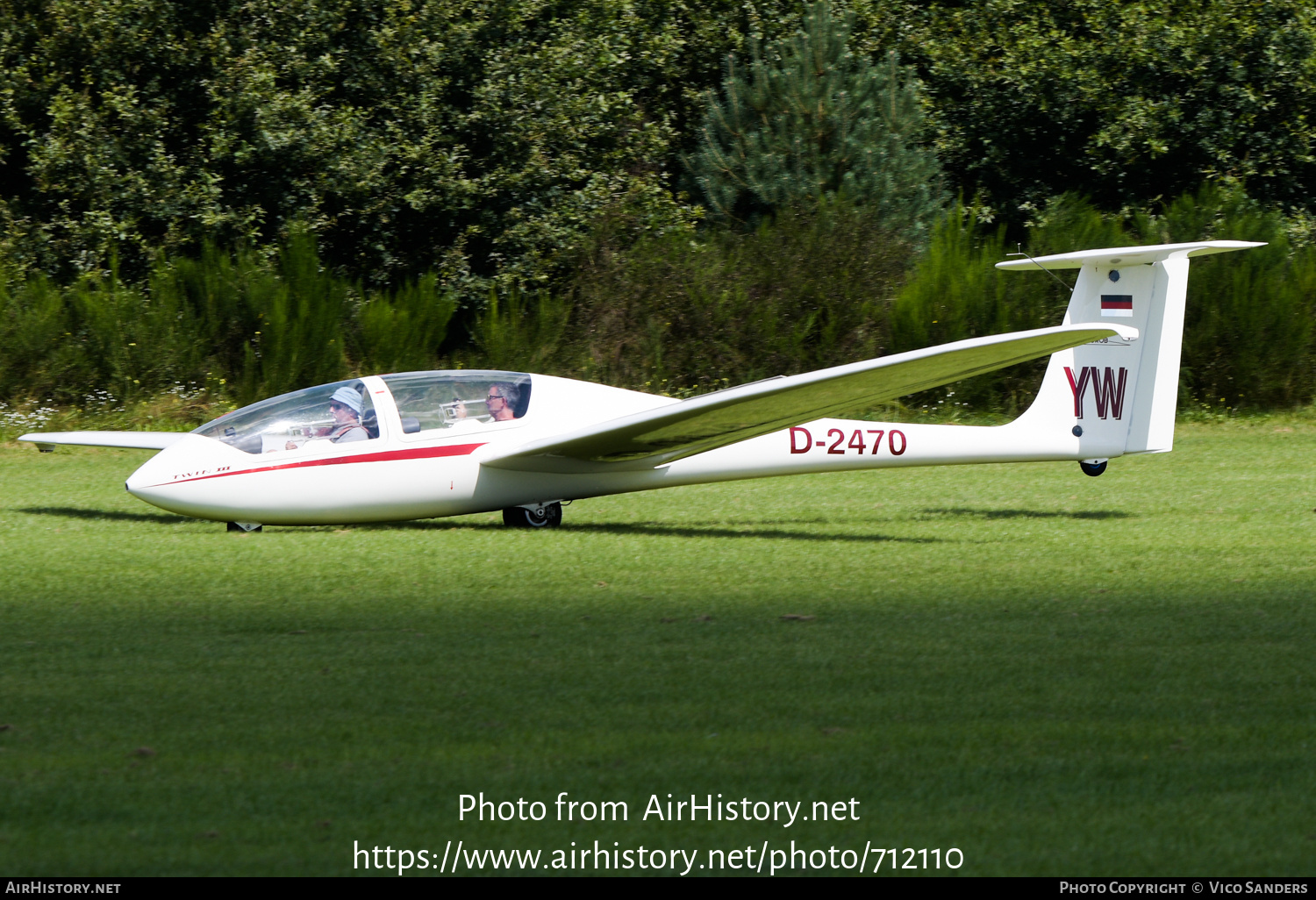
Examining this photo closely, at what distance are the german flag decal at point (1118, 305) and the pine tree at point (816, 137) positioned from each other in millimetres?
11833

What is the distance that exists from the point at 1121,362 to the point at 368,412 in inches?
215

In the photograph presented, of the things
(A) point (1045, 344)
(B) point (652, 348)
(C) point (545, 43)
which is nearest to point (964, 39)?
(C) point (545, 43)

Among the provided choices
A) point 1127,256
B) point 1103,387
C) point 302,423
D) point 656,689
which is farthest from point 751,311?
point 656,689

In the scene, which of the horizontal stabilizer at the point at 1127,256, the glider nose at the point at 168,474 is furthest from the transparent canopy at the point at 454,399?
the horizontal stabilizer at the point at 1127,256

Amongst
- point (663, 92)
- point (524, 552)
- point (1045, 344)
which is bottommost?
point (524, 552)

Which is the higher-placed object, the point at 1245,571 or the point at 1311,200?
the point at 1311,200

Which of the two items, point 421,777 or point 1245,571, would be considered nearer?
point 421,777

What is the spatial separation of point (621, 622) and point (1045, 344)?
12.0ft

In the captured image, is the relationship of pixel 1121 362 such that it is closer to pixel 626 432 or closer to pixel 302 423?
pixel 626 432

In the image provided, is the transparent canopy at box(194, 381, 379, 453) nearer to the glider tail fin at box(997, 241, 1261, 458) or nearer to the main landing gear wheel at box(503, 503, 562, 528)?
the main landing gear wheel at box(503, 503, 562, 528)

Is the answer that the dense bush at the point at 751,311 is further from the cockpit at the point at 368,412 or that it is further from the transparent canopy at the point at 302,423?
the transparent canopy at the point at 302,423
